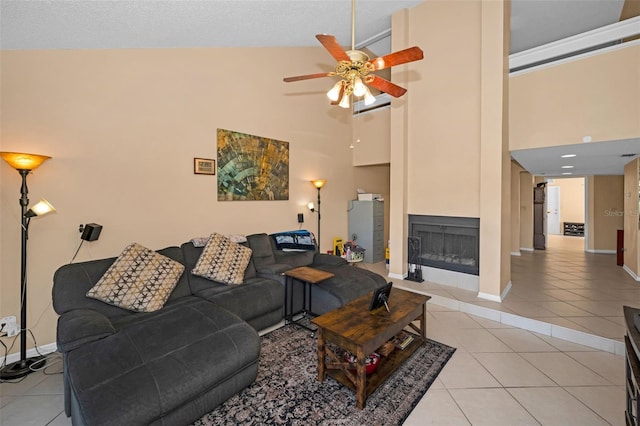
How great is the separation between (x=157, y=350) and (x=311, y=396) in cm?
109

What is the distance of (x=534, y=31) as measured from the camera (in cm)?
458

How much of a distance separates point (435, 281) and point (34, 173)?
4.96 m

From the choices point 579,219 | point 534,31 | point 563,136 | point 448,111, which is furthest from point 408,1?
point 579,219

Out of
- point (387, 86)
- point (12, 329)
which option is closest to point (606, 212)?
point (387, 86)

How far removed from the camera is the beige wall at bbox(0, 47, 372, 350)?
2365mm

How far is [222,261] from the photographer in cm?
304

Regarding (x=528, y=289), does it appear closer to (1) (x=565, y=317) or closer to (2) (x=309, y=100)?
(1) (x=565, y=317)

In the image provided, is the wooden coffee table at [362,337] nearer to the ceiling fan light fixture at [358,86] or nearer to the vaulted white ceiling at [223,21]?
the ceiling fan light fixture at [358,86]

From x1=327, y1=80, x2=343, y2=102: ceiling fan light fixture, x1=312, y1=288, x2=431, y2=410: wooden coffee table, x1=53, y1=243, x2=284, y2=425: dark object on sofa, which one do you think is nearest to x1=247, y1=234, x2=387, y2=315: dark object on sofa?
x1=312, y1=288, x2=431, y2=410: wooden coffee table

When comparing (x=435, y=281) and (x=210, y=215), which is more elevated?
(x=210, y=215)

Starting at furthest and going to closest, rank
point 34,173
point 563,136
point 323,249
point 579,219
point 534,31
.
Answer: point 579,219 < point 323,249 < point 534,31 < point 563,136 < point 34,173

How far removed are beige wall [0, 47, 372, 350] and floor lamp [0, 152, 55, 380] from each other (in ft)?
0.36

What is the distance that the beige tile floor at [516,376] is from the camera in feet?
5.72

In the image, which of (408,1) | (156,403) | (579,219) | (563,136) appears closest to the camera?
(156,403)
